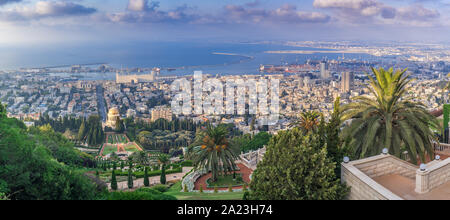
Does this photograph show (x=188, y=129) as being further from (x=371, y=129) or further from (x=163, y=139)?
(x=371, y=129)

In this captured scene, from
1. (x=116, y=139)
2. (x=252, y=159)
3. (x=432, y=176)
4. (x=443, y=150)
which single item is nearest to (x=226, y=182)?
(x=252, y=159)

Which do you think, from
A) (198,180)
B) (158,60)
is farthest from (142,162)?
(158,60)

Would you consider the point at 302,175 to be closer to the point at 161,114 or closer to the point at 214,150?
the point at 214,150

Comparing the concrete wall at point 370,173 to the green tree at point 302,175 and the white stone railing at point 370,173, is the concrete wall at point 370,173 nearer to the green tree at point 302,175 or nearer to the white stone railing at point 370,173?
the white stone railing at point 370,173

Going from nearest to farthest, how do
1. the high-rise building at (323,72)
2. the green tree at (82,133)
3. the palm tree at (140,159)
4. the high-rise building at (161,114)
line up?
the palm tree at (140,159) → the green tree at (82,133) → the high-rise building at (161,114) → the high-rise building at (323,72)

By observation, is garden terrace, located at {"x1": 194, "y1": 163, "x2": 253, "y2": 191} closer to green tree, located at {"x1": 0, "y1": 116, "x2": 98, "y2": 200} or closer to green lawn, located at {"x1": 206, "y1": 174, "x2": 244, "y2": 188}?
green lawn, located at {"x1": 206, "y1": 174, "x2": 244, "y2": 188}

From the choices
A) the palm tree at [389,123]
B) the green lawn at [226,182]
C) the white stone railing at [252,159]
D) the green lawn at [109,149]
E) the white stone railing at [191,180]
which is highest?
the palm tree at [389,123]

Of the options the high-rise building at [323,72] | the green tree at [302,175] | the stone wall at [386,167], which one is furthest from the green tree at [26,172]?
the high-rise building at [323,72]
